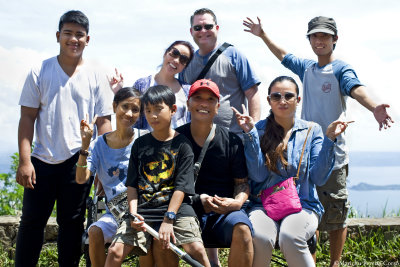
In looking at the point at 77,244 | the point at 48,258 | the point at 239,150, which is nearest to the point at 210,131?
the point at 239,150

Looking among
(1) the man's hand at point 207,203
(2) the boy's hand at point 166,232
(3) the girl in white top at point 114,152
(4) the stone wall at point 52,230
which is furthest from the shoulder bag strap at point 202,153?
(4) the stone wall at point 52,230

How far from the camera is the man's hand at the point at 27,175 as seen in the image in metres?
4.76

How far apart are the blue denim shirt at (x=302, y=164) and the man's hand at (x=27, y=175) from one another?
1.99m

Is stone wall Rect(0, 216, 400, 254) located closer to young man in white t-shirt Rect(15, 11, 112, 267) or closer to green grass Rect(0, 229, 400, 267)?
green grass Rect(0, 229, 400, 267)

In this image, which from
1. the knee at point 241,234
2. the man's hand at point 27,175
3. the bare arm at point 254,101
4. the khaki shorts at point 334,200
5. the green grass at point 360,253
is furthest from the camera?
the green grass at point 360,253

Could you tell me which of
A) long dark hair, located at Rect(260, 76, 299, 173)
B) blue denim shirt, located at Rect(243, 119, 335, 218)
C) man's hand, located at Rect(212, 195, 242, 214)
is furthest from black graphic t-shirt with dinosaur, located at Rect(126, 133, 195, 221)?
long dark hair, located at Rect(260, 76, 299, 173)

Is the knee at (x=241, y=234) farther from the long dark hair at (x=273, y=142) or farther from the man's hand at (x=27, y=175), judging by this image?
the man's hand at (x=27, y=175)

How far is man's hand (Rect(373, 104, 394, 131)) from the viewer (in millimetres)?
4582

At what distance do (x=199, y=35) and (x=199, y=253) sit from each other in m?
2.36

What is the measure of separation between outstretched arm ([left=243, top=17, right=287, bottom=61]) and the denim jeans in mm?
2394

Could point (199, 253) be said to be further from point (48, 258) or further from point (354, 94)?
point (48, 258)

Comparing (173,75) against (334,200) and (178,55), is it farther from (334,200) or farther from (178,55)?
(334,200)

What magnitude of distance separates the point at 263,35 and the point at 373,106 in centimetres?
164

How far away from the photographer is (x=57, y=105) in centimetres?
480
